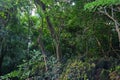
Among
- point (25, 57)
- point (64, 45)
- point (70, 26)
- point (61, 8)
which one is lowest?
point (25, 57)

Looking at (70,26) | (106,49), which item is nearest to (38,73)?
(70,26)

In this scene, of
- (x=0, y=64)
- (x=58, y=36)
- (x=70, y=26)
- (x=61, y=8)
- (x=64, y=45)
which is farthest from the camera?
(x=0, y=64)

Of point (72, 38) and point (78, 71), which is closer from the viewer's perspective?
point (78, 71)

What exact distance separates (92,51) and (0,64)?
3866mm

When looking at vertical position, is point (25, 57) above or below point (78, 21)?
below

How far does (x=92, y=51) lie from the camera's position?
22.4ft

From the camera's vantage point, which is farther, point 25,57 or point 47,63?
point 25,57

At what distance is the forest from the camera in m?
5.48

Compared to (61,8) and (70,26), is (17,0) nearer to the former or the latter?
(61,8)

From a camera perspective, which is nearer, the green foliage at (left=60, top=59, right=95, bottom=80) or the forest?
the green foliage at (left=60, top=59, right=95, bottom=80)

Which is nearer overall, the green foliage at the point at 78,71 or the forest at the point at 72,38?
the green foliage at the point at 78,71

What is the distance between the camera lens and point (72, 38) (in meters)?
7.05

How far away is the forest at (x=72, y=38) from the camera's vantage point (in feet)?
18.0

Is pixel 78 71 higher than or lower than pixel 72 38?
lower
